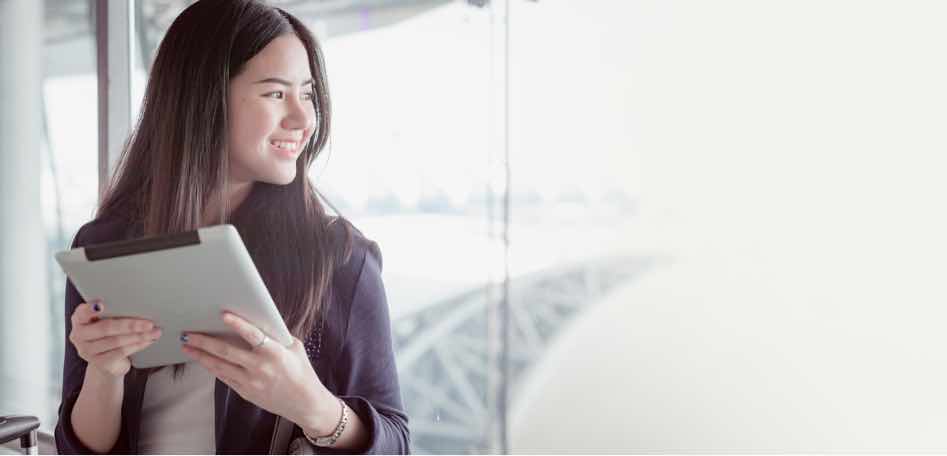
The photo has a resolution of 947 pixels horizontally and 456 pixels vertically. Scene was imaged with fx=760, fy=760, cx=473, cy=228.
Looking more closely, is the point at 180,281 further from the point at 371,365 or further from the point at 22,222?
the point at 22,222

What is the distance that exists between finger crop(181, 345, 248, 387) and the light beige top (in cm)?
14

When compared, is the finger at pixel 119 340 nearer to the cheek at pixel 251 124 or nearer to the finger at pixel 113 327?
the finger at pixel 113 327

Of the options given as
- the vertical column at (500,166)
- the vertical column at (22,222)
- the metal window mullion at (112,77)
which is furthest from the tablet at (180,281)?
the vertical column at (22,222)

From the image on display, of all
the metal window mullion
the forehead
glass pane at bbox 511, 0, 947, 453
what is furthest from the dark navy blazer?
the metal window mullion

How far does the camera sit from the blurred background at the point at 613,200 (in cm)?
194

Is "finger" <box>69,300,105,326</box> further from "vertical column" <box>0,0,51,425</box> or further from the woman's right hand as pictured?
"vertical column" <box>0,0,51,425</box>

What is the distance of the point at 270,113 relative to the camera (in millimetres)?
1067

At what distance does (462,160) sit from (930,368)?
140cm

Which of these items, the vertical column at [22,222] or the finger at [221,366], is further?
the vertical column at [22,222]

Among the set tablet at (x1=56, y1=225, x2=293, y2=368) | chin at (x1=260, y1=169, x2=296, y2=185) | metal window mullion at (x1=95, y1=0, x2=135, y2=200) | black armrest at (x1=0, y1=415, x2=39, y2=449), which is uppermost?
metal window mullion at (x1=95, y1=0, x2=135, y2=200)

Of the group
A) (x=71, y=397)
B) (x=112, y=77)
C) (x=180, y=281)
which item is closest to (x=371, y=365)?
(x=180, y=281)

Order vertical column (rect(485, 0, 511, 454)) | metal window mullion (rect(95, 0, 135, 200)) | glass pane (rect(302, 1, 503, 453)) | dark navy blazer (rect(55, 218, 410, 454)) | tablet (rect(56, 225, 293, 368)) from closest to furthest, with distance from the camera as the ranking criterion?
tablet (rect(56, 225, 293, 368)) → dark navy blazer (rect(55, 218, 410, 454)) → vertical column (rect(485, 0, 511, 454)) → glass pane (rect(302, 1, 503, 453)) → metal window mullion (rect(95, 0, 135, 200))

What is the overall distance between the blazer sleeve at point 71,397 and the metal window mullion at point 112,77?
1669 mm

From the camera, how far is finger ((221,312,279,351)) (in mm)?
847
